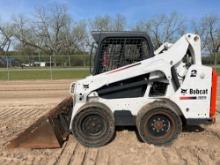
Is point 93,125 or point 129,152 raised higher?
point 93,125

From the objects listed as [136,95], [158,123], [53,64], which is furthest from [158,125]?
[53,64]

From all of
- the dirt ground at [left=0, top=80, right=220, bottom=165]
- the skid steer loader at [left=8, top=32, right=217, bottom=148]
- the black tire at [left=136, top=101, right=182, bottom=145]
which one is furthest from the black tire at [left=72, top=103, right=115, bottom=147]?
the black tire at [left=136, top=101, right=182, bottom=145]

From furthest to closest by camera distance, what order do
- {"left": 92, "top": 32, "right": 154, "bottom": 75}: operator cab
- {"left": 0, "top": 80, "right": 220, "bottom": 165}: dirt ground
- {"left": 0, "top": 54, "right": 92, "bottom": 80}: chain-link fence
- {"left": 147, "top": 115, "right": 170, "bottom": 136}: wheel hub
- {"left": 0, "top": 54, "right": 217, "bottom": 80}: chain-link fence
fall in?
1. {"left": 0, "top": 54, "right": 92, "bottom": 80}: chain-link fence
2. {"left": 0, "top": 54, "right": 217, "bottom": 80}: chain-link fence
3. {"left": 92, "top": 32, "right": 154, "bottom": 75}: operator cab
4. {"left": 147, "top": 115, "right": 170, "bottom": 136}: wheel hub
5. {"left": 0, "top": 80, "right": 220, "bottom": 165}: dirt ground

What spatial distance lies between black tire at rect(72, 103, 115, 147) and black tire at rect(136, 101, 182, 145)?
561mm

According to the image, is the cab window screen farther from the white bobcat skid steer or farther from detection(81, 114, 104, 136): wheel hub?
detection(81, 114, 104, 136): wheel hub

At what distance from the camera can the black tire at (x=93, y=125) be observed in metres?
5.90

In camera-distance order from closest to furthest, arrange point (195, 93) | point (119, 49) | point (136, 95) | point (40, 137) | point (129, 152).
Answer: point (129, 152) → point (40, 137) → point (195, 93) → point (136, 95) → point (119, 49)

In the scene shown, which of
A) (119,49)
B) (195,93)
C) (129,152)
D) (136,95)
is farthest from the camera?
(119,49)

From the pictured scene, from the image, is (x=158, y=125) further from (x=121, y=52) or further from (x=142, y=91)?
(x=121, y=52)

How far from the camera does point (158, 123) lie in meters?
5.86

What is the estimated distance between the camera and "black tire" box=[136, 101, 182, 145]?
229 inches

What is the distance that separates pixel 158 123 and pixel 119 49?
64.3 inches

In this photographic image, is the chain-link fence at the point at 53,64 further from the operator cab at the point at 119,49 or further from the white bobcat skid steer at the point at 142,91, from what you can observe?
the white bobcat skid steer at the point at 142,91

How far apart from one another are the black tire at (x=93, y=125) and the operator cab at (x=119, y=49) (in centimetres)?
83
